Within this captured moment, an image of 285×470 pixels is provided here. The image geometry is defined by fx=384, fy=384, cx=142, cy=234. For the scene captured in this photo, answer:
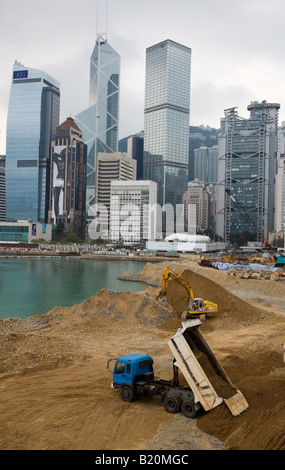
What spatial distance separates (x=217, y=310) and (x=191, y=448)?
16836mm

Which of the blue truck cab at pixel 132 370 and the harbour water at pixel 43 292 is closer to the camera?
the blue truck cab at pixel 132 370

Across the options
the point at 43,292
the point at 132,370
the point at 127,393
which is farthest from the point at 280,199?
the point at 127,393

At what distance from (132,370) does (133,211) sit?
147666 mm

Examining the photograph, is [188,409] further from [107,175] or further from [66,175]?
[107,175]

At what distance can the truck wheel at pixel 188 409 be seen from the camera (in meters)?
10.5

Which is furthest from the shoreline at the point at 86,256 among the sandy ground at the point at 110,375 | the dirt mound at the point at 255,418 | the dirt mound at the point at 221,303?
the dirt mound at the point at 255,418

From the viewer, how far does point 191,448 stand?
907 cm

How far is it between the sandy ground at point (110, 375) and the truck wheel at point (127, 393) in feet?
0.55

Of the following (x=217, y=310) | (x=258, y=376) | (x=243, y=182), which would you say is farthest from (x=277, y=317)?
(x=243, y=182)

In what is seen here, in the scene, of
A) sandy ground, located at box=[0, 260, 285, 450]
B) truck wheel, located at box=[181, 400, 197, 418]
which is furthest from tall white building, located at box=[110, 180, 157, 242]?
truck wheel, located at box=[181, 400, 197, 418]

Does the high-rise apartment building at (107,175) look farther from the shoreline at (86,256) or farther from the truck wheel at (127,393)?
the truck wheel at (127,393)

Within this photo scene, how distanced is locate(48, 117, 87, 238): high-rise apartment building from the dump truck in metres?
163

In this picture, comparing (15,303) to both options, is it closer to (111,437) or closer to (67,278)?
(67,278)
